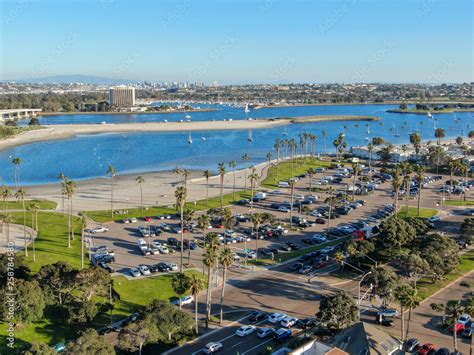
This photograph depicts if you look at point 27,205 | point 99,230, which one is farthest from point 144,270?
point 27,205

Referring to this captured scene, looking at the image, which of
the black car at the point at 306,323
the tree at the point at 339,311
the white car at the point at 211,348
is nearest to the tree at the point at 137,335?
the white car at the point at 211,348

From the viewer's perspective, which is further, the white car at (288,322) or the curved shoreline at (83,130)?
the curved shoreline at (83,130)

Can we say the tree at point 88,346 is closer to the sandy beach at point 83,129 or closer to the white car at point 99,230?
the white car at point 99,230

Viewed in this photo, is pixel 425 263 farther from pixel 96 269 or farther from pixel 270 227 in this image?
pixel 96 269

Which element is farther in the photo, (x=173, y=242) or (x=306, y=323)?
(x=173, y=242)

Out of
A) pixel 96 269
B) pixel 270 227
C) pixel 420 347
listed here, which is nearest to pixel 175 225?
pixel 270 227

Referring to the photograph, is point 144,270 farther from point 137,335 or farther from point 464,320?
point 464,320
